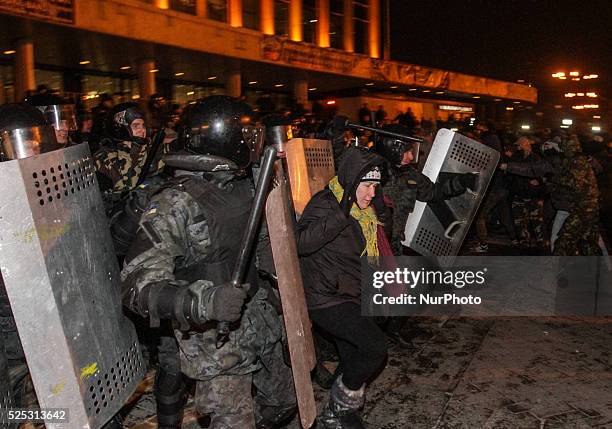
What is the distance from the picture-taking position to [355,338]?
10.7 feet

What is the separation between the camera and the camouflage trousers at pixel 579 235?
631 cm

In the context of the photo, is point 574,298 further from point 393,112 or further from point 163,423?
point 393,112

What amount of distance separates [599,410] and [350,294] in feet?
6.39

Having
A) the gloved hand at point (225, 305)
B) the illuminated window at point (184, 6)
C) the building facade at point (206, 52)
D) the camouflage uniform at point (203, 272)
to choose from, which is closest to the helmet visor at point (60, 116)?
the building facade at point (206, 52)

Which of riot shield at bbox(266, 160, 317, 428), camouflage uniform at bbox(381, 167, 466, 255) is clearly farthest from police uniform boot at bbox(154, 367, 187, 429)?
camouflage uniform at bbox(381, 167, 466, 255)

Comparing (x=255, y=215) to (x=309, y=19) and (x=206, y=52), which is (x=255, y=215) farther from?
(x=309, y=19)

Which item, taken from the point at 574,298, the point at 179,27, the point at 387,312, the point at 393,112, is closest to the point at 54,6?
the point at 179,27

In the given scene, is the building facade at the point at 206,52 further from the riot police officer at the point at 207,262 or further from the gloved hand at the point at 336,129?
the riot police officer at the point at 207,262

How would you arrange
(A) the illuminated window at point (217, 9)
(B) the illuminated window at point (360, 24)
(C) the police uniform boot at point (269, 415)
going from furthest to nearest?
(B) the illuminated window at point (360, 24)
(A) the illuminated window at point (217, 9)
(C) the police uniform boot at point (269, 415)

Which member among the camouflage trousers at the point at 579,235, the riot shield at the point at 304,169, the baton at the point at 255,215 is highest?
the baton at the point at 255,215

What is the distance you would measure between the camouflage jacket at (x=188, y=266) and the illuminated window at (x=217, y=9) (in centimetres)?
1736

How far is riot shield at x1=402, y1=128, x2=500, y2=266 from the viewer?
5.00 meters

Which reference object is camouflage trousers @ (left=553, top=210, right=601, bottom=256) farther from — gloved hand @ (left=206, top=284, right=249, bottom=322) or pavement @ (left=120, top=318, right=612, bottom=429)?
gloved hand @ (left=206, top=284, right=249, bottom=322)

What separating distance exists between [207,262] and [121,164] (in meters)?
2.30
